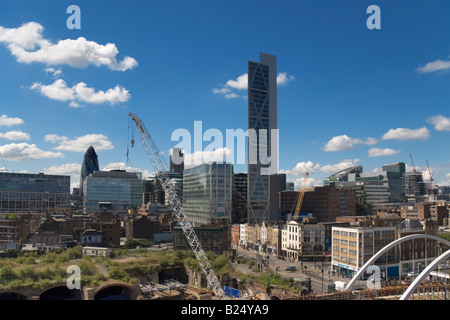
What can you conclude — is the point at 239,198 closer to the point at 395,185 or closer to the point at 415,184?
the point at 395,185

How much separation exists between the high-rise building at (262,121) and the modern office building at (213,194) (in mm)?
9136

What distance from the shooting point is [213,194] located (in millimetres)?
91312

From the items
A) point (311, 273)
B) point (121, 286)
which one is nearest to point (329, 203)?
point (311, 273)

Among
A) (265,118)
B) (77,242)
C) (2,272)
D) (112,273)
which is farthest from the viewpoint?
(265,118)

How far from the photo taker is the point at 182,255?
45094mm

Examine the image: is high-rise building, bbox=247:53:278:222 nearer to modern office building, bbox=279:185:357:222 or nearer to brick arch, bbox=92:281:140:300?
modern office building, bbox=279:185:357:222

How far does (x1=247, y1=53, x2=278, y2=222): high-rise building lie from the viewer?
101m

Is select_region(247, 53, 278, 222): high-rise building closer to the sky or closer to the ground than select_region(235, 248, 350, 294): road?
closer to the sky

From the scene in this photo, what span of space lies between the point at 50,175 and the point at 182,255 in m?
93.5

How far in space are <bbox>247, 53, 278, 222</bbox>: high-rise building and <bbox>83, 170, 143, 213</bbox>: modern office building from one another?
5320 centimetres

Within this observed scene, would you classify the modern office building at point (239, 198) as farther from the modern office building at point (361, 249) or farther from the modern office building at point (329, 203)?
the modern office building at point (361, 249)

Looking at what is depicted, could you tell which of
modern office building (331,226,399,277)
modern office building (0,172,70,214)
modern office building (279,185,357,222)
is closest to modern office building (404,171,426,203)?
modern office building (279,185,357,222)

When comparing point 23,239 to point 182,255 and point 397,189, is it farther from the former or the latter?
point 397,189
